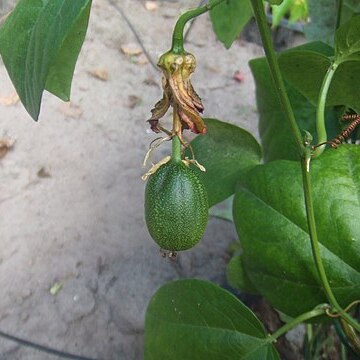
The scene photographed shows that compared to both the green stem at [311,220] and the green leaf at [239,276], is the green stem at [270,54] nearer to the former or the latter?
the green stem at [311,220]

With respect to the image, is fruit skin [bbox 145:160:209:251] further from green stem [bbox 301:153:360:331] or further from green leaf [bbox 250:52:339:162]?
green leaf [bbox 250:52:339:162]

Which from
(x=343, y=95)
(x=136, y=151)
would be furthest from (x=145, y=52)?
(x=343, y=95)

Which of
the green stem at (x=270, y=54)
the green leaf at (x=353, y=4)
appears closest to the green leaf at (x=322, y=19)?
the green leaf at (x=353, y=4)

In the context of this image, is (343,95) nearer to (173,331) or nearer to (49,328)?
(173,331)

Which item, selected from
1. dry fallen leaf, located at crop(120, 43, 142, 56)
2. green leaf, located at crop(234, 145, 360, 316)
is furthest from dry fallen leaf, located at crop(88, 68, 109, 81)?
green leaf, located at crop(234, 145, 360, 316)

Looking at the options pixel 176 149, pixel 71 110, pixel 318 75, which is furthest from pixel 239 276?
pixel 71 110
